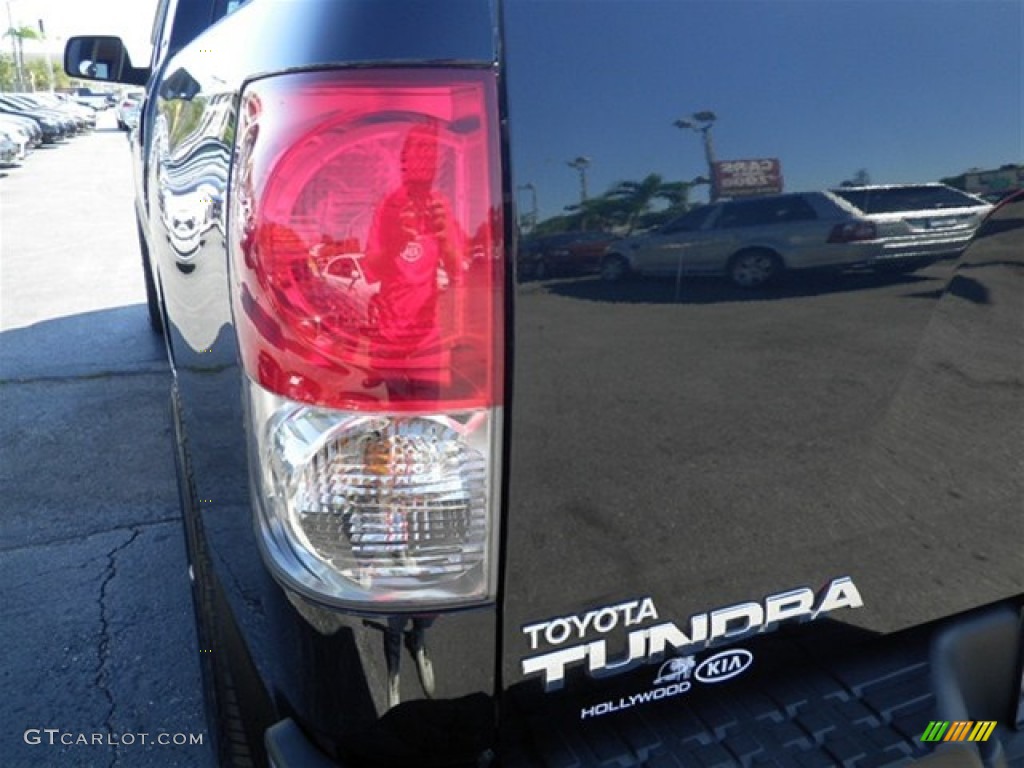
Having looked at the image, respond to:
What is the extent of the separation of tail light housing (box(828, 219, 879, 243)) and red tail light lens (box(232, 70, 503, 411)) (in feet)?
1.73

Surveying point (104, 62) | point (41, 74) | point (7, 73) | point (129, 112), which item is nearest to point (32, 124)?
point (129, 112)

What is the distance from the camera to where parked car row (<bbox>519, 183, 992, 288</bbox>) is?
1.16m

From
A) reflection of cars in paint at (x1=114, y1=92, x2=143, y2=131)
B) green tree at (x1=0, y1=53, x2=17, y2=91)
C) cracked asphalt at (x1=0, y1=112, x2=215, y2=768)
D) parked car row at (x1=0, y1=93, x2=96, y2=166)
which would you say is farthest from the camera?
green tree at (x1=0, y1=53, x2=17, y2=91)

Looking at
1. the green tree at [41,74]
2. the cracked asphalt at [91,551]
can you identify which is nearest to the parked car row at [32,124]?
the cracked asphalt at [91,551]

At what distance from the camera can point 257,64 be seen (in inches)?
45.0

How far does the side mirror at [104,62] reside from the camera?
14.9 ft

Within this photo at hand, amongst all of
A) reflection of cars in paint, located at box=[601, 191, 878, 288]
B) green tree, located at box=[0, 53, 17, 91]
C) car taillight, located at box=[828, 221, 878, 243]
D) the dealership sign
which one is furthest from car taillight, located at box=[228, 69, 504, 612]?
green tree, located at box=[0, 53, 17, 91]

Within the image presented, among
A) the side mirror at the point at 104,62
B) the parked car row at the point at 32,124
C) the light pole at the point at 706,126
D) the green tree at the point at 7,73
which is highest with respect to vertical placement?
the green tree at the point at 7,73

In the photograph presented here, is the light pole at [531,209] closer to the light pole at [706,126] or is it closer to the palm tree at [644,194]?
the palm tree at [644,194]

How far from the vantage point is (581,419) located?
1.19m

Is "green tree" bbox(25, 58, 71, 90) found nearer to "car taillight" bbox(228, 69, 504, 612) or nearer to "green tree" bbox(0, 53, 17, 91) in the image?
"green tree" bbox(0, 53, 17, 91)

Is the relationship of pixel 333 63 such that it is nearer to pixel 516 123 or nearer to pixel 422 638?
pixel 516 123

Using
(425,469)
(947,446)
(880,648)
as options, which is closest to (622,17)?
(425,469)

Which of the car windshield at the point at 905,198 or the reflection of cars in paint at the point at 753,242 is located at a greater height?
the car windshield at the point at 905,198
